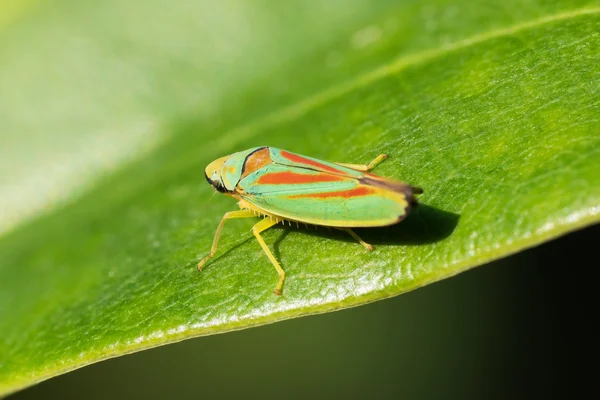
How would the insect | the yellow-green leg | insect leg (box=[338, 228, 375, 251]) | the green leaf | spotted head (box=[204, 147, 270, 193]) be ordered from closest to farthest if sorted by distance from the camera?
the green leaf < the insect < insect leg (box=[338, 228, 375, 251]) < the yellow-green leg < spotted head (box=[204, 147, 270, 193])

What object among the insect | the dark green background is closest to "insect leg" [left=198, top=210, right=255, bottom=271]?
the insect

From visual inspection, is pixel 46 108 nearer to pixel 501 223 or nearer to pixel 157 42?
pixel 157 42

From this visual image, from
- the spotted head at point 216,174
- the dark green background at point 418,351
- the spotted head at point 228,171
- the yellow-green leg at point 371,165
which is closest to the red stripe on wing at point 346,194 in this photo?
the yellow-green leg at point 371,165

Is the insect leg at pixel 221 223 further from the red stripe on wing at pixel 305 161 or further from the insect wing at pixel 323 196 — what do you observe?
the red stripe on wing at pixel 305 161

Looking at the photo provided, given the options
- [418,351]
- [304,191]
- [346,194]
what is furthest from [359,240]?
[418,351]

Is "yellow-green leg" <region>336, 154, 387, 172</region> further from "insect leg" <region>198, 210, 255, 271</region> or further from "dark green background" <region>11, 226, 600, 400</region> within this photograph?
"dark green background" <region>11, 226, 600, 400</region>

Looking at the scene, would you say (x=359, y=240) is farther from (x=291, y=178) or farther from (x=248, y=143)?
(x=248, y=143)
